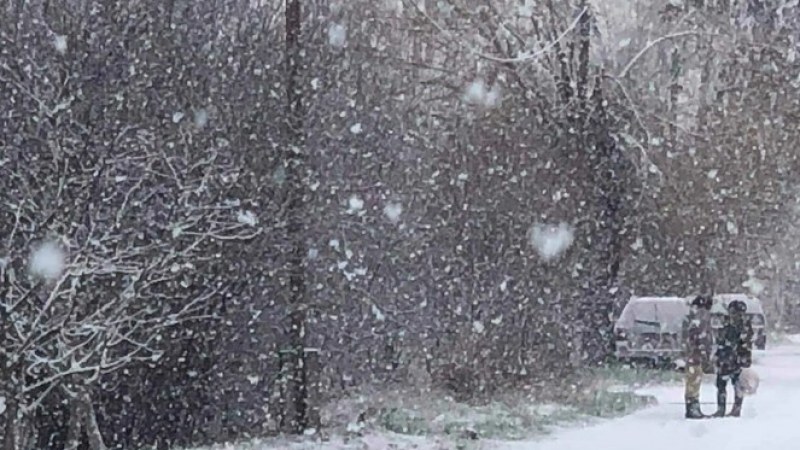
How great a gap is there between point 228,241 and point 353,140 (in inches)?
91.0

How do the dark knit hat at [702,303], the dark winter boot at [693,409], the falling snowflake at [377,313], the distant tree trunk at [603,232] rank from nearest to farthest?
1. the falling snowflake at [377,313]
2. the dark winter boot at [693,409]
3. the dark knit hat at [702,303]
4. the distant tree trunk at [603,232]

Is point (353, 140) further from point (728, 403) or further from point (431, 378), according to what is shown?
point (728, 403)

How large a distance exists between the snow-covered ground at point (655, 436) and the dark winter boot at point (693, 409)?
132 mm

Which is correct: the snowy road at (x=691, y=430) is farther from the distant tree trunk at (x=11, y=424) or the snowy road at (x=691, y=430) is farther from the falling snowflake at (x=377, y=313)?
the distant tree trunk at (x=11, y=424)

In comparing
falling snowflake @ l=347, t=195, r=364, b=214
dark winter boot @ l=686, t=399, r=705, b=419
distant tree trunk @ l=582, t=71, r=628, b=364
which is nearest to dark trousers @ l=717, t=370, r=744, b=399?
dark winter boot @ l=686, t=399, r=705, b=419

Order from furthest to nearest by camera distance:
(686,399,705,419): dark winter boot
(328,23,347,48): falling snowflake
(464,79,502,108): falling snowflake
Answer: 1. (464,79,502,108): falling snowflake
2. (686,399,705,419): dark winter boot
3. (328,23,347,48): falling snowflake

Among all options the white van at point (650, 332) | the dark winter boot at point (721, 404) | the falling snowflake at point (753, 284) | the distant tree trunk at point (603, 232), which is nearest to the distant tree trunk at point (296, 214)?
the dark winter boot at point (721, 404)

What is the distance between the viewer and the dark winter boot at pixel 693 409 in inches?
608

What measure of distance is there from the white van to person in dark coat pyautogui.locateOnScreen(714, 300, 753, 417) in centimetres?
619

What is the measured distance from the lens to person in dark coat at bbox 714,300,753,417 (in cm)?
1560

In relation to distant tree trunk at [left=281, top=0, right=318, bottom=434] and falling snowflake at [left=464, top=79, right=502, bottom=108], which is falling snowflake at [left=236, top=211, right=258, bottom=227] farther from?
falling snowflake at [left=464, top=79, right=502, bottom=108]

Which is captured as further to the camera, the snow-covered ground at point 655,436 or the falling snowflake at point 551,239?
the falling snowflake at point 551,239

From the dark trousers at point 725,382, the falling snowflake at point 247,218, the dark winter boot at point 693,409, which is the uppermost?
the falling snowflake at point 247,218

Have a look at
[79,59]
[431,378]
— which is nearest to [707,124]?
[431,378]
